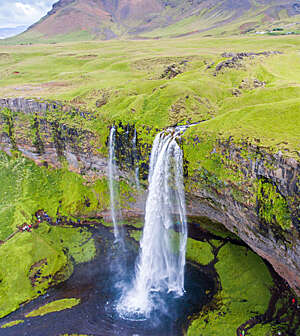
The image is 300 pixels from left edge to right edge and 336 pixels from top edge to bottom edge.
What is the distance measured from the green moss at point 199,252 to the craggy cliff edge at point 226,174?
3358 millimetres

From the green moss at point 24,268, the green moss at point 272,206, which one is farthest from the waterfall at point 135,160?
the green moss at point 272,206

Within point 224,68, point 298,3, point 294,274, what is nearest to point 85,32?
point 298,3

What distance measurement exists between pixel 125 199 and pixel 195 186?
1054cm

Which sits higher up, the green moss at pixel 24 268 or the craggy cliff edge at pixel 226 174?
the craggy cliff edge at pixel 226 174

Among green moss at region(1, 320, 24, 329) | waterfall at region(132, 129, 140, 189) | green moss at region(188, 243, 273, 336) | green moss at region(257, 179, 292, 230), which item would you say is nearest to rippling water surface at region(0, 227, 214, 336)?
green moss at region(1, 320, 24, 329)

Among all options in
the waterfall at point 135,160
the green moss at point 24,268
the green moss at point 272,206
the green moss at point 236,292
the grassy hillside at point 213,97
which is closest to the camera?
the green moss at point 272,206

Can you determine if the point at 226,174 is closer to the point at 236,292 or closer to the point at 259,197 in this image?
the point at 259,197

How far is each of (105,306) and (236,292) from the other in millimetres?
11684

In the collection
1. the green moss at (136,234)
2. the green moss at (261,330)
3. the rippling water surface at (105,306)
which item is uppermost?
the green moss at (136,234)

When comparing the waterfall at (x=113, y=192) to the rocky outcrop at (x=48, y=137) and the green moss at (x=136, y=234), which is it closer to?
the rocky outcrop at (x=48, y=137)

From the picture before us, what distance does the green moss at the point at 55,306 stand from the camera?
→ 21984mm

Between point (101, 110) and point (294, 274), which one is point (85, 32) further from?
point (294, 274)

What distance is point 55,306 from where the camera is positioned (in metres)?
22.5

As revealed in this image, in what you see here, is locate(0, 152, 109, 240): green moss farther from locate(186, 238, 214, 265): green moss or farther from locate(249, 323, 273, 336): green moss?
locate(249, 323, 273, 336): green moss
